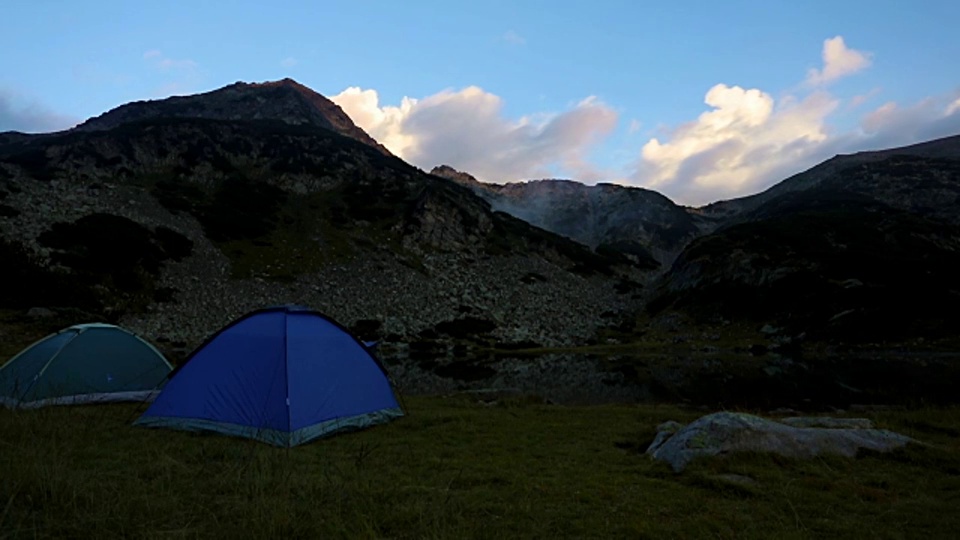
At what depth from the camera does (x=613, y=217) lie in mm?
174875

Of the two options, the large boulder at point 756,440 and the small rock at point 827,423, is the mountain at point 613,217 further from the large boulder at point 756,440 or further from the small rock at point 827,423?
the large boulder at point 756,440

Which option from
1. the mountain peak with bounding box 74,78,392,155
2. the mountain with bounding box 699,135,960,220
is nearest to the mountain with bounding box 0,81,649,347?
the mountain peak with bounding box 74,78,392,155

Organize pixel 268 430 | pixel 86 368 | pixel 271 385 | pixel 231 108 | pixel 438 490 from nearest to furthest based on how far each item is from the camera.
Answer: pixel 438 490 < pixel 268 430 < pixel 271 385 < pixel 86 368 < pixel 231 108

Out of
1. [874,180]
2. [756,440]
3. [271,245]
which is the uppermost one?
[874,180]

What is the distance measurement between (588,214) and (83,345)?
172m

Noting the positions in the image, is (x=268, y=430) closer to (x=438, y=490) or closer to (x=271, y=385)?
(x=271, y=385)

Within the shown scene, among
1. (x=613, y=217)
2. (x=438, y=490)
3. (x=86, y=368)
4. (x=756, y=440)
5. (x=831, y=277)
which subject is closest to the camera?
(x=438, y=490)

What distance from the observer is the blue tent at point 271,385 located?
36.4ft

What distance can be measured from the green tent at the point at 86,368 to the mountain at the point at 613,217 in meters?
130

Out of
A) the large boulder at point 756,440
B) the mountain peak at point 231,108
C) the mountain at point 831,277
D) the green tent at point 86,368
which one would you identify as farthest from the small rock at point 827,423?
the mountain peak at point 231,108

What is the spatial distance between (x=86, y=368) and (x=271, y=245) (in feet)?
174

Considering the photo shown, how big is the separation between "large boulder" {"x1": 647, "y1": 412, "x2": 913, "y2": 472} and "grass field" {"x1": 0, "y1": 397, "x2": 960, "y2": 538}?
0.27m

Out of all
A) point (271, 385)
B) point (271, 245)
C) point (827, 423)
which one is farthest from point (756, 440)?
point (271, 245)

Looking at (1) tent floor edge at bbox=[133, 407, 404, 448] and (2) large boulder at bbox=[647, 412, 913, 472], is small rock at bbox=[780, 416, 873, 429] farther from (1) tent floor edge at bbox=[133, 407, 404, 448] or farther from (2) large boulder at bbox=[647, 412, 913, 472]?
(1) tent floor edge at bbox=[133, 407, 404, 448]
